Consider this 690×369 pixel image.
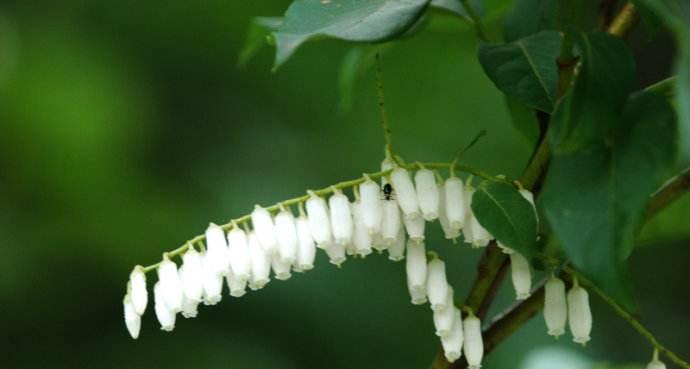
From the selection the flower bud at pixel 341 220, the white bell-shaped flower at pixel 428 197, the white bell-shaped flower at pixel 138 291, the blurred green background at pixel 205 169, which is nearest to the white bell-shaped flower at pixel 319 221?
the flower bud at pixel 341 220

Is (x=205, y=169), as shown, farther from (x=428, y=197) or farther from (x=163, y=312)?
(x=428, y=197)

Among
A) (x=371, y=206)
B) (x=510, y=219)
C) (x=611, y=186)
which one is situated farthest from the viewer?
(x=371, y=206)

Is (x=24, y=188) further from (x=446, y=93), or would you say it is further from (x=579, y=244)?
(x=579, y=244)

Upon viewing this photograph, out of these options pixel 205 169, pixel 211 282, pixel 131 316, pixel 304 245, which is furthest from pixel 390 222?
pixel 205 169

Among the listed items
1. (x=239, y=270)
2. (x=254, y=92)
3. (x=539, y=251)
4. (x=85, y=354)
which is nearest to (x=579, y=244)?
(x=539, y=251)

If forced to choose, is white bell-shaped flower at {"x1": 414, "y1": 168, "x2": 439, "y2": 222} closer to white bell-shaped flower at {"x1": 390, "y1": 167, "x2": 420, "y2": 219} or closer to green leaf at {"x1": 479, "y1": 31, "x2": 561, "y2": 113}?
white bell-shaped flower at {"x1": 390, "y1": 167, "x2": 420, "y2": 219}
